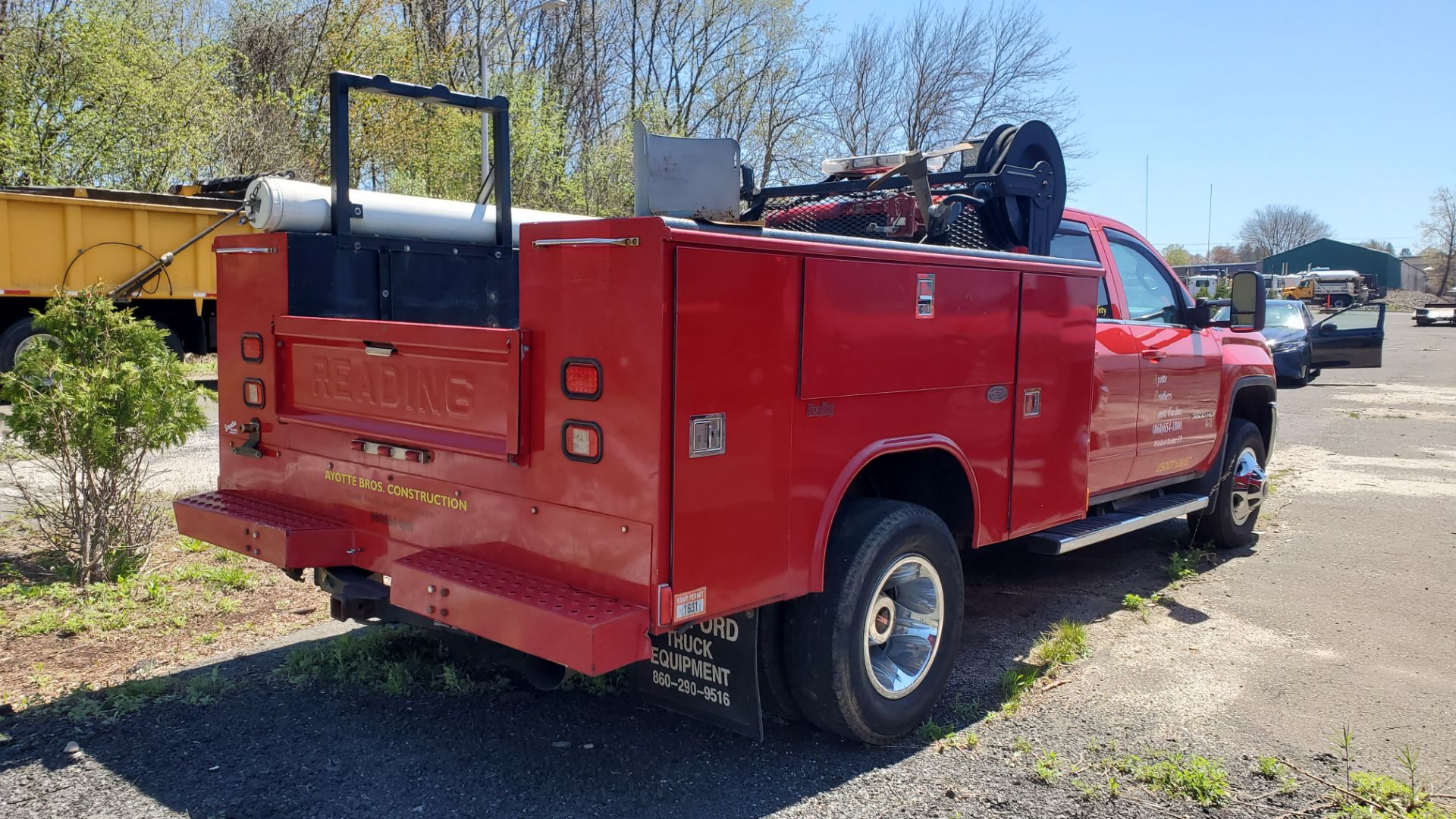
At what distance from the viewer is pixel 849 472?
3.59 m

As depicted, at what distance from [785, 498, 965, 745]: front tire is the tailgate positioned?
1178mm

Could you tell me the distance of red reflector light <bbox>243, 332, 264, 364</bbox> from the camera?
13.9 ft

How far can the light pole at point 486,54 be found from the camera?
1929cm

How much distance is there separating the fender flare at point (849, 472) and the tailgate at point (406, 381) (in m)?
1.02

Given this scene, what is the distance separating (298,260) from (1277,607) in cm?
532

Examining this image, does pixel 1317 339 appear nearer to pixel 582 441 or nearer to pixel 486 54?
pixel 486 54

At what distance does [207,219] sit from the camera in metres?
15.0

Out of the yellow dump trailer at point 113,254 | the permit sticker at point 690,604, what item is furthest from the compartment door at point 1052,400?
the yellow dump trailer at point 113,254

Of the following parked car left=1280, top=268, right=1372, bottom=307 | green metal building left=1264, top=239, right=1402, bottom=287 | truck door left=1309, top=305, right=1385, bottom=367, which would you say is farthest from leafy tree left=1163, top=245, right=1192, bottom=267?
truck door left=1309, top=305, right=1385, bottom=367

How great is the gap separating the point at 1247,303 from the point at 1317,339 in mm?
17735

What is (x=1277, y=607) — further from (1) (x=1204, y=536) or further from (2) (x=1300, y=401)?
(2) (x=1300, y=401)

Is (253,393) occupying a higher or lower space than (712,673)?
higher

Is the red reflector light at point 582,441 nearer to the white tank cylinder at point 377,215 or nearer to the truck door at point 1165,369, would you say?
the white tank cylinder at point 377,215

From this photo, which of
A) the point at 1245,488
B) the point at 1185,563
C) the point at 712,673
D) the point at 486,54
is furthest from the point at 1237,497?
the point at 486,54
